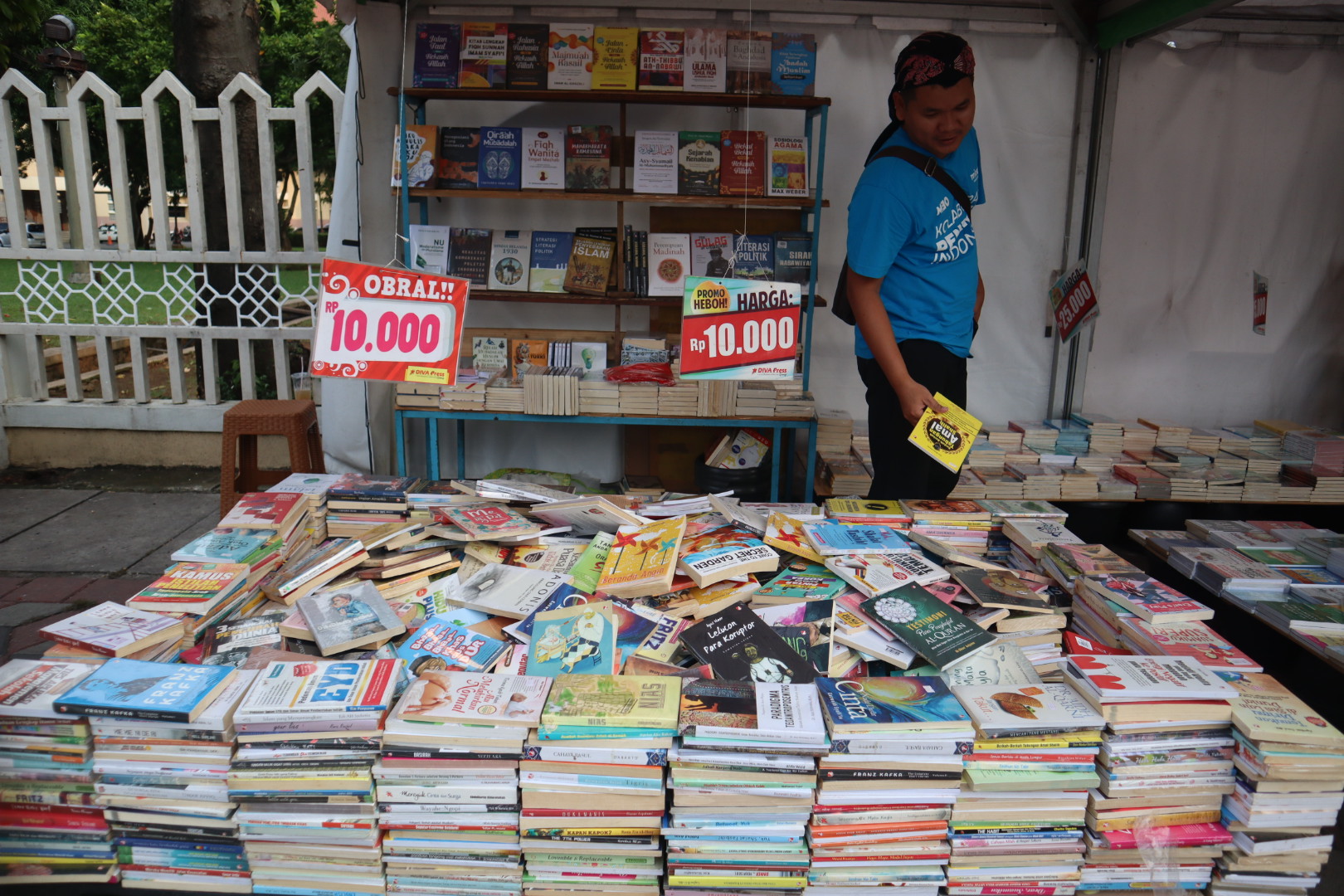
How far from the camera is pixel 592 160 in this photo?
4.34 m

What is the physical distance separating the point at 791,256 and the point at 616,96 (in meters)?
1.17

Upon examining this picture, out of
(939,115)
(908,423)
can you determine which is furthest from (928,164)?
(908,423)

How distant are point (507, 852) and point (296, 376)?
4.62 metres

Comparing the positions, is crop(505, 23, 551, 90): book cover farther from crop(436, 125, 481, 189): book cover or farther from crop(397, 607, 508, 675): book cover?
crop(397, 607, 508, 675): book cover

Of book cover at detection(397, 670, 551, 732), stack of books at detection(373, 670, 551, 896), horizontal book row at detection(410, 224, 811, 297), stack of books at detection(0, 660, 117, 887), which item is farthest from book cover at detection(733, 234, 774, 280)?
stack of books at detection(0, 660, 117, 887)

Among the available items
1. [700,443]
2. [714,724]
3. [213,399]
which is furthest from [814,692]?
[213,399]

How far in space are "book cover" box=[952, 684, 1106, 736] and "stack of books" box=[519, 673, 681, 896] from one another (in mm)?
552

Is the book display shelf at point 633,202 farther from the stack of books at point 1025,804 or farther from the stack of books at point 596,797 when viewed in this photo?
the stack of books at point 596,797

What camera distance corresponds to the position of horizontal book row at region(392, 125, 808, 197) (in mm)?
4215

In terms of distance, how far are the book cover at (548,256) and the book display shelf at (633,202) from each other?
0.13m

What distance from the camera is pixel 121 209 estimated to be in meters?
5.07

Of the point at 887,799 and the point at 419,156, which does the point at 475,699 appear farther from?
the point at 419,156

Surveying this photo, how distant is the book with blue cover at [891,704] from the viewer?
146cm

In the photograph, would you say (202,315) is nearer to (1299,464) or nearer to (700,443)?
(700,443)
